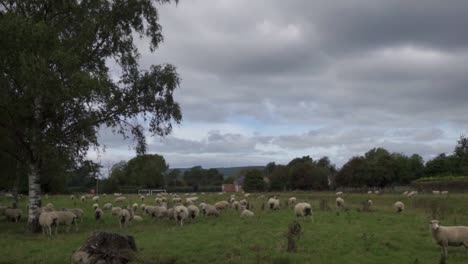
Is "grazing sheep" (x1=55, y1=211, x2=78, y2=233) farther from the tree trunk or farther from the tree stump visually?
the tree stump

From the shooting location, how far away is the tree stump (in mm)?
14383

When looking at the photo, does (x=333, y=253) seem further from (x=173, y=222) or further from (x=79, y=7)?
(x=79, y=7)

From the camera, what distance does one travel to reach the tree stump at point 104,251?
14.4 metres

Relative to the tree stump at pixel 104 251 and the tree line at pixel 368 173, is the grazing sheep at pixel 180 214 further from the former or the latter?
the tree line at pixel 368 173

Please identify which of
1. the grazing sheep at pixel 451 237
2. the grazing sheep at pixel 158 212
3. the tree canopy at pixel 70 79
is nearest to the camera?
the grazing sheep at pixel 451 237

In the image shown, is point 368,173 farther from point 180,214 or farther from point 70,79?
point 70,79

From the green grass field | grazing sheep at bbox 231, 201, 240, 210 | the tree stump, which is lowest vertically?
the green grass field

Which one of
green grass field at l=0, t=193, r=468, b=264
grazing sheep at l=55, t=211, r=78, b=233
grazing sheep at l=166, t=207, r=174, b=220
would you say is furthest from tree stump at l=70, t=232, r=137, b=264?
grazing sheep at l=166, t=207, r=174, b=220

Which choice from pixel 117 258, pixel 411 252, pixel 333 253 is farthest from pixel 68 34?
pixel 411 252

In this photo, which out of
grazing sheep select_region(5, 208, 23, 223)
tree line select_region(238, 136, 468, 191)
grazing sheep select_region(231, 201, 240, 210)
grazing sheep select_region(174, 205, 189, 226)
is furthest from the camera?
tree line select_region(238, 136, 468, 191)

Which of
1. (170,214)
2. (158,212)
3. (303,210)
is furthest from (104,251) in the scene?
(158,212)

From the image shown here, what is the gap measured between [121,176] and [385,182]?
253 ft

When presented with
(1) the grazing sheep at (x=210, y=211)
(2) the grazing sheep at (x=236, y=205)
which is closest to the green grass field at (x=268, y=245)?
(1) the grazing sheep at (x=210, y=211)

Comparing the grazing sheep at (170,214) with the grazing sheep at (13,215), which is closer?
the grazing sheep at (170,214)
